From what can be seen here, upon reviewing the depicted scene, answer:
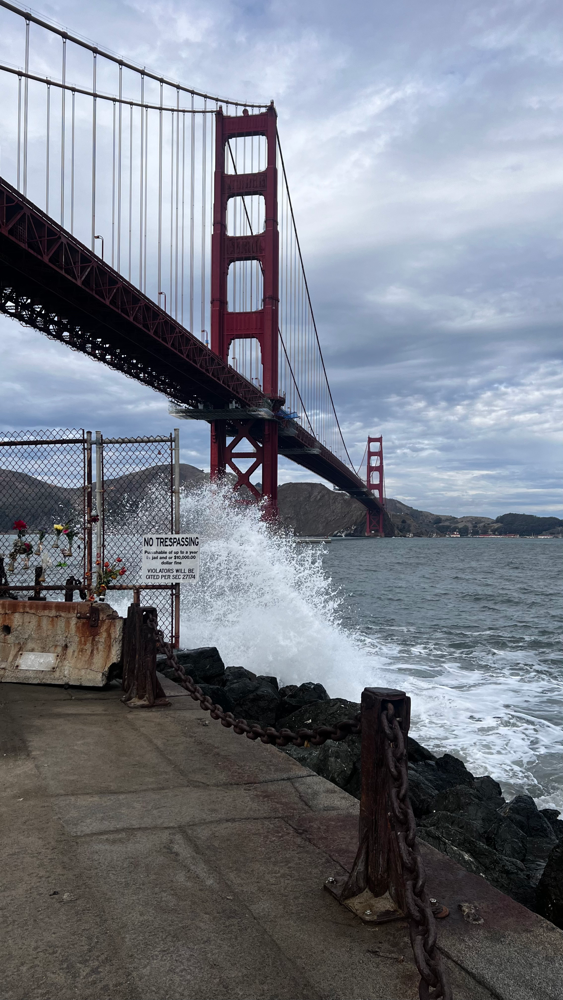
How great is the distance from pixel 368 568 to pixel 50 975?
40359 millimetres

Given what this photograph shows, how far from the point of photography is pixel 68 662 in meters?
5.00

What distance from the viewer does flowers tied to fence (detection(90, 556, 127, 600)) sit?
5270mm

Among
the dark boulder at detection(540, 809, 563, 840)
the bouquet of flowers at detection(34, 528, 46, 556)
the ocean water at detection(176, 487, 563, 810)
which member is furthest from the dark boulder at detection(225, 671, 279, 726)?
the dark boulder at detection(540, 809, 563, 840)

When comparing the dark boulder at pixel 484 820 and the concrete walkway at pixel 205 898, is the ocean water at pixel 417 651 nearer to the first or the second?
the dark boulder at pixel 484 820

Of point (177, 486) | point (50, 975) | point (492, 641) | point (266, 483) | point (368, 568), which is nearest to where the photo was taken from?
point (50, 975)

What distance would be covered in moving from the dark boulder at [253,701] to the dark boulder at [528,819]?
209cm

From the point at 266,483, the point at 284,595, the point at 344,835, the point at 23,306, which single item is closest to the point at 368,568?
the point at 266,483

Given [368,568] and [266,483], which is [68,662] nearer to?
[266,483]

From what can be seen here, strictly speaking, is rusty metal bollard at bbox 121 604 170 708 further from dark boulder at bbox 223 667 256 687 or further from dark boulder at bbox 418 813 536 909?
dark boulder at bbox 223 667 256 687

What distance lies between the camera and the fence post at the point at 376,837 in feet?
6.66

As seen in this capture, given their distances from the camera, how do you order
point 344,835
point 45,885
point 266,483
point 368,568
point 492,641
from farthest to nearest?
point 368,568, point 266,483, point 492,641, point 344,835, point 45,885

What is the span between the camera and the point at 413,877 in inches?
64.8

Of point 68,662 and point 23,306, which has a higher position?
point 23,306

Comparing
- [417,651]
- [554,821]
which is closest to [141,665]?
[554,821]
